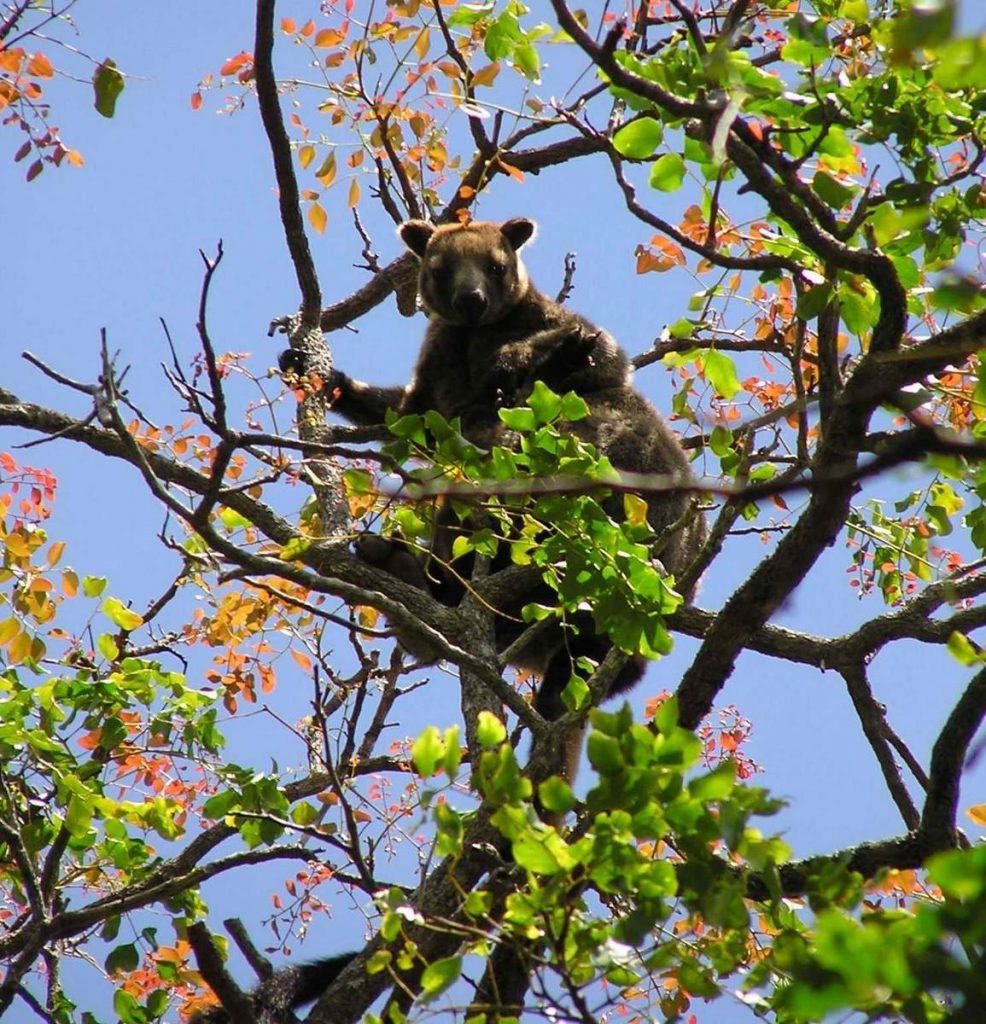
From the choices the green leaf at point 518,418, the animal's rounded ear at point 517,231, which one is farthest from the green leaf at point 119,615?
the animal's rounded ear at point 517,231

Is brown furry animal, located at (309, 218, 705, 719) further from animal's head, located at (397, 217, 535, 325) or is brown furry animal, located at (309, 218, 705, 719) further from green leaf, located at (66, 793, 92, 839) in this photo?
green leaf, located at (66, 793, 92, 839)

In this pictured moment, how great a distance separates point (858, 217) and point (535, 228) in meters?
5.70

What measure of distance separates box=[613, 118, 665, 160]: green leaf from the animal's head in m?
4.30

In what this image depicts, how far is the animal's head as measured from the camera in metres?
7.95

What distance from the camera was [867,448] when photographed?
365cm

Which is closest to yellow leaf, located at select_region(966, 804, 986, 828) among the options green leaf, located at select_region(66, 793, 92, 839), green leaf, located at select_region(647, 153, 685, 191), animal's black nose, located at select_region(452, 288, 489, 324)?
green leaf, located at select_region(647, 153, 685, 191)

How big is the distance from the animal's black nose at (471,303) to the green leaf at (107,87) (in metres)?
3.11

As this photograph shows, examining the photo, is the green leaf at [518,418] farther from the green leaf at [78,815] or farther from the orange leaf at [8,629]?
the orange leaf at [8,629]

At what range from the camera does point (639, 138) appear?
3.61 m

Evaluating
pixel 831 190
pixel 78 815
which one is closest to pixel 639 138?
pixel 831 190

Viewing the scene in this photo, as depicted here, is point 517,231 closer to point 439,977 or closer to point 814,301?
point 814,301

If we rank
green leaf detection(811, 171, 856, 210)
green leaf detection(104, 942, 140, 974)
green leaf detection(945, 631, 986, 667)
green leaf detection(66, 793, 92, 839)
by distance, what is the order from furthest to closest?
green leaf detection(104, 942, 140, 974)
green leaf detection(66, 793, 92, 839)
green leaf detection(811, 171, 856, 210)
green leaf detection(945, 631, 986, 667)

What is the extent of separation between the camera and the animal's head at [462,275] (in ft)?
26.1

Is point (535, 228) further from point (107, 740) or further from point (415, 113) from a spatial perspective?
point (107, 740)
